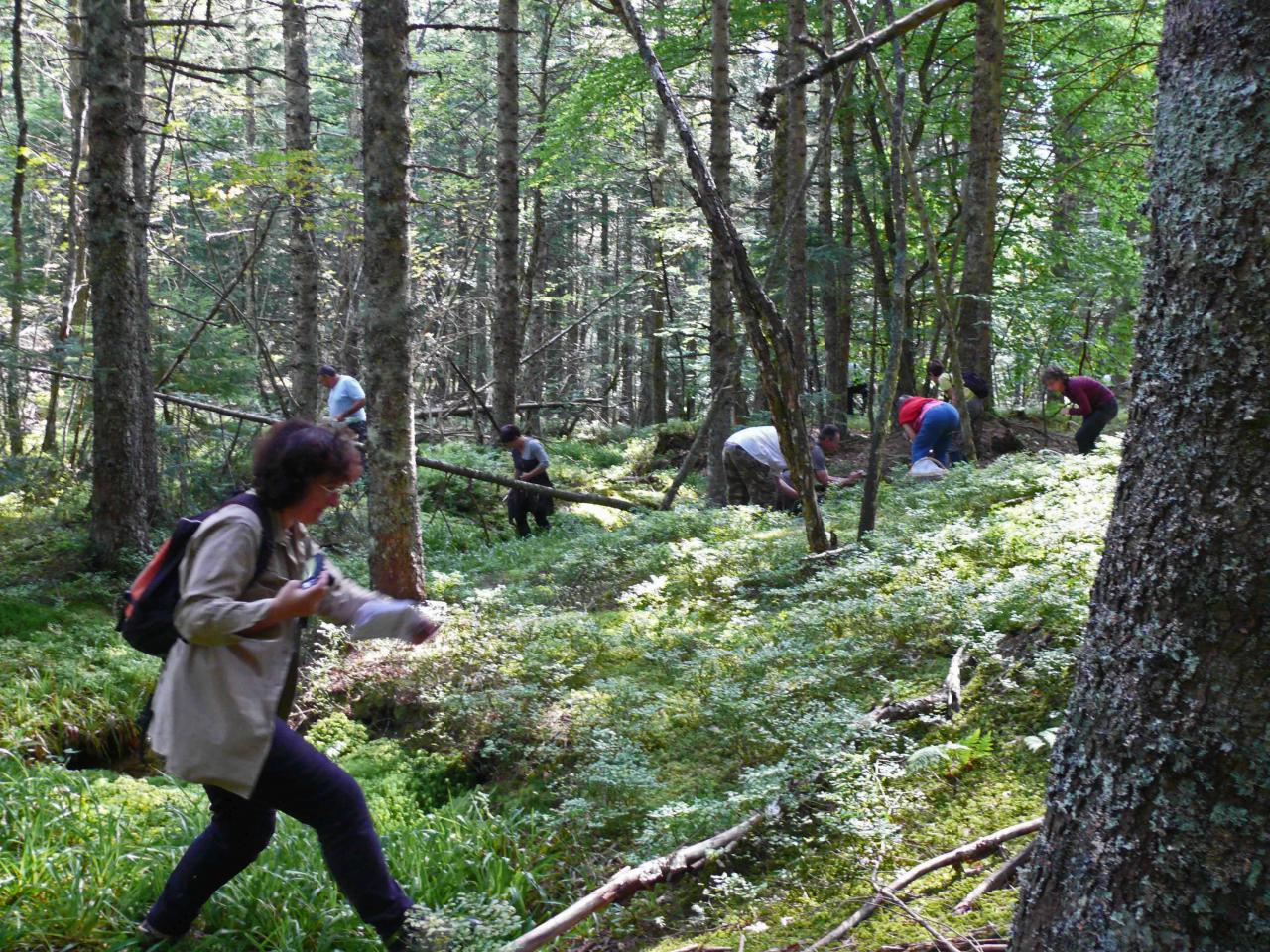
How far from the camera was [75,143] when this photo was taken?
1323 centimetres

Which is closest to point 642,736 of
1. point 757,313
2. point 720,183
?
point 757,313

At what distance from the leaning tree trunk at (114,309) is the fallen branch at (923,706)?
27.1 ft

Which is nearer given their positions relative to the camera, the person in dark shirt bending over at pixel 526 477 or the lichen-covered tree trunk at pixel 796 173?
the lichen-covered tree trunk at pixel 796 173

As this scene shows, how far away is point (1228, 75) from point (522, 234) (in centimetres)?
2710

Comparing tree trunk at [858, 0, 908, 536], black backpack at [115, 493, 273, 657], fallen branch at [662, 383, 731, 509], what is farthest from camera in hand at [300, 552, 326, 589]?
fallen branch at [662, 383, 731, 509]

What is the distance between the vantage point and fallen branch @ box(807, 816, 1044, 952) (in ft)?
11.0

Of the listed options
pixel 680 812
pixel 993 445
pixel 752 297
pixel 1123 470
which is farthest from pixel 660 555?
pixel 993 445

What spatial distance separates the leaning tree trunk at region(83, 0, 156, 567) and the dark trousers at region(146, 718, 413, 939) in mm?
7096

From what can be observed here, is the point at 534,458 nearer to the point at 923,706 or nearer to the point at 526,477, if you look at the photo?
the point at 526,477

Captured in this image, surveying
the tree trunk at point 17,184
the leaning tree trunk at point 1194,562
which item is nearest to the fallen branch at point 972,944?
the leaning tree trunk at point 1194,562

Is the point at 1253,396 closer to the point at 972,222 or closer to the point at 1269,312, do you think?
the point at 1269,312

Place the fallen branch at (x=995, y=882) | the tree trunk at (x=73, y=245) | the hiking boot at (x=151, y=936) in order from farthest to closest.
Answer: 1. the tree trunk at (x=73, y=245)
2. the hiking boot at (x=151, y=936)
3. the fallen branch at (x=995, y=882)

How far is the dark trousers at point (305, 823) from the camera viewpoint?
3430 mm

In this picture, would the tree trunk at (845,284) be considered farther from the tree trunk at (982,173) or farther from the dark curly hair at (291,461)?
the dark curly hair at (291,461)
